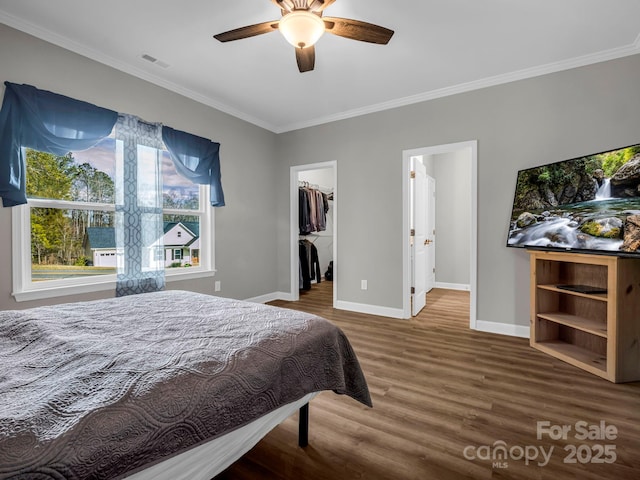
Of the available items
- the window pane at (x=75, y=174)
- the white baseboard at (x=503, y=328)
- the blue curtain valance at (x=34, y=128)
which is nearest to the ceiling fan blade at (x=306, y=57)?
the blue curtain valance at (x=34, y=128)

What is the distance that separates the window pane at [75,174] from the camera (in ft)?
8.01

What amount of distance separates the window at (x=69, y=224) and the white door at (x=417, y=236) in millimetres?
2825

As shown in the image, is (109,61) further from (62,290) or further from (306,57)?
(62,290)

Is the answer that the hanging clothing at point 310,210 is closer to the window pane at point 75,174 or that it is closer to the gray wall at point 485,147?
the gray wall at point 485,147

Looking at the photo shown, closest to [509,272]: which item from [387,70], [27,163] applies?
[387,70]

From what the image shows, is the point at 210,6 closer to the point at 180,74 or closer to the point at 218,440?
the point at 180,74

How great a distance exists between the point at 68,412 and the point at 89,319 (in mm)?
873

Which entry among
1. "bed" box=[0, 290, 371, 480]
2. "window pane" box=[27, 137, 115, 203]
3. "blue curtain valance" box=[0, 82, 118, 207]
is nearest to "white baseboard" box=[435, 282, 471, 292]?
"bed" box=[0, 290, 371, 480]

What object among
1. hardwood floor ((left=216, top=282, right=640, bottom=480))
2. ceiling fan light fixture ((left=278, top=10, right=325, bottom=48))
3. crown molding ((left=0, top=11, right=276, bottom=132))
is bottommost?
hardwood floor ((left=216, top=282, right=640, bottom=480))

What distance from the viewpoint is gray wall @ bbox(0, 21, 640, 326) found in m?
2.62

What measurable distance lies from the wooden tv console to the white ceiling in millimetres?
1745

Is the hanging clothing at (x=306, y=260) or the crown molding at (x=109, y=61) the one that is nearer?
the crown molding at (x=109, y=61)

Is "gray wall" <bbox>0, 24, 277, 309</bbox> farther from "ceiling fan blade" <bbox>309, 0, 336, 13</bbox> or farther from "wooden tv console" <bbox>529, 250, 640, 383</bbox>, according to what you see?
"wooden tv console" <bbox>529, 250, 640, 383</bbox>

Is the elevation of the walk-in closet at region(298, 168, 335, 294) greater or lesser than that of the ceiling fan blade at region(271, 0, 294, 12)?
lesser
